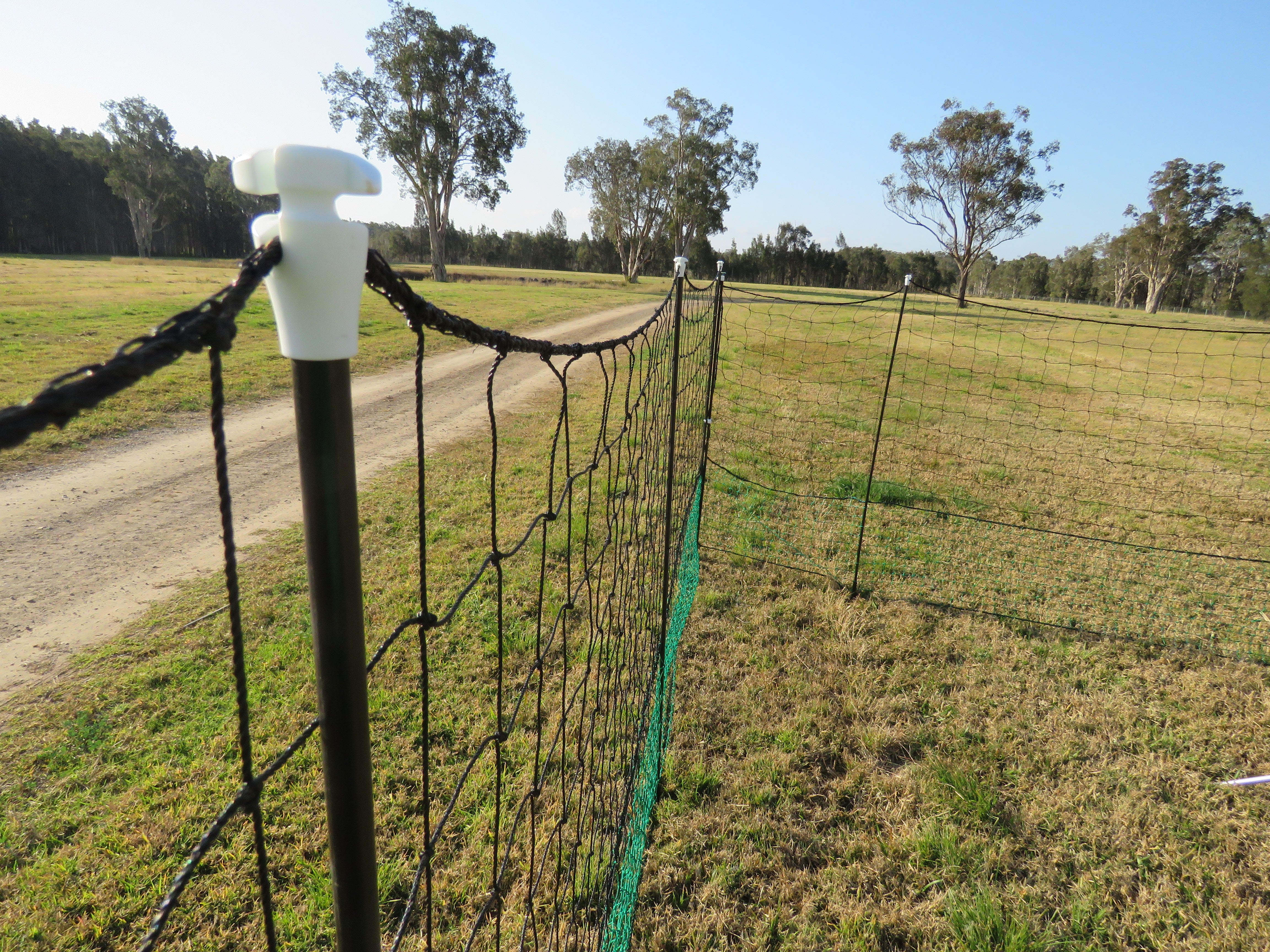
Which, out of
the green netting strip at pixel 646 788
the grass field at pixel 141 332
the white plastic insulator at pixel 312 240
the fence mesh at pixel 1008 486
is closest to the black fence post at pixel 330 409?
the white plastic insulator at pixel 312 240

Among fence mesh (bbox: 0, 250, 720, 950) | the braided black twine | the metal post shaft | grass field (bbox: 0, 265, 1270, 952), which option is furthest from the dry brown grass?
the braided black twine

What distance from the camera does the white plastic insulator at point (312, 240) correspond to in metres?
0.48

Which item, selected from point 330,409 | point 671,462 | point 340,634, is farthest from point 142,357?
point 671,462

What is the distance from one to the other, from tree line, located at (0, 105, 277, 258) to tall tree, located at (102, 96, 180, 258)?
2.2 inches

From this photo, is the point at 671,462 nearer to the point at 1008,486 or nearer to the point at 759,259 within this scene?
the point at 1008,486

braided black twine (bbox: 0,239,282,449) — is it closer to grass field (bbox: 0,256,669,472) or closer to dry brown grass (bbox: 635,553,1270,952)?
grass field (bbox: 0,256,669,472)

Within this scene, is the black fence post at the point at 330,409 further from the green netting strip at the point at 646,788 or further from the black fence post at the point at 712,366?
the black fence post at the point at 712,366

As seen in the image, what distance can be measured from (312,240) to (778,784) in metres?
2.94

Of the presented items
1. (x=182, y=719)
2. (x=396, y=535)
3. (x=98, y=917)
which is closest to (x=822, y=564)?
(x=396, y=535)

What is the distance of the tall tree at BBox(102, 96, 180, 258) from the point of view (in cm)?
4147

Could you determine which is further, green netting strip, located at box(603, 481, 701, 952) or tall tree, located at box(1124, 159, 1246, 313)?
tall tree, located at box(1124, 159, 1246, 313)

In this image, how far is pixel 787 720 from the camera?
129 inches

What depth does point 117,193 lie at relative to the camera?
4219cm

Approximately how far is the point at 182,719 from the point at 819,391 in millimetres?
A: 10198
